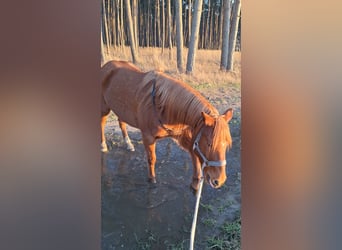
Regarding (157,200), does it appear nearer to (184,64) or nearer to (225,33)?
(184,64)

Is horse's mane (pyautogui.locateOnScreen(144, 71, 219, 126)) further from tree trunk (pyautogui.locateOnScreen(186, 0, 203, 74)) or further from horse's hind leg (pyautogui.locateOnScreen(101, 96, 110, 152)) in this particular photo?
horse's hind leg (pyautogui.locateOnScreen(101, 96, 110, 152))

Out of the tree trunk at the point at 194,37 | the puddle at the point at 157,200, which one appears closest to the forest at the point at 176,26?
the tree trunk at the point at 194,37

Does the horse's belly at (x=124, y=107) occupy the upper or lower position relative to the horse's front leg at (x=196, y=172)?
upper

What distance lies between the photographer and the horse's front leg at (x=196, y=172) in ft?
5.59

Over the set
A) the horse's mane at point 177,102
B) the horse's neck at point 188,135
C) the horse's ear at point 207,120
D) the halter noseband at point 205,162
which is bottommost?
the halter noseband at point 205,162

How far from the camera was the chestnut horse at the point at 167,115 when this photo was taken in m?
1.69

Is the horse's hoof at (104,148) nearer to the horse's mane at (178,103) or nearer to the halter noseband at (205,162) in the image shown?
the horse's mane at (178,103)

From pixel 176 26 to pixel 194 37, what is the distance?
92mm

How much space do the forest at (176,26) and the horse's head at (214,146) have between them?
23 cm

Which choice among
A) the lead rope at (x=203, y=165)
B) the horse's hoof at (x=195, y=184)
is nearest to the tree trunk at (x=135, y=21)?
the lead rope at (x=203, y=165)

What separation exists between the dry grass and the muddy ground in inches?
1.7
